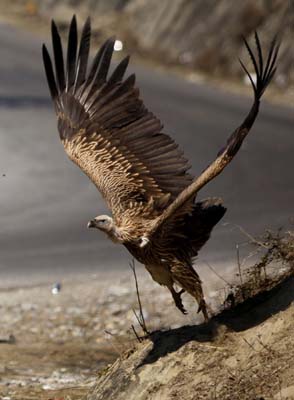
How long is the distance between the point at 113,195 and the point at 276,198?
700 cm

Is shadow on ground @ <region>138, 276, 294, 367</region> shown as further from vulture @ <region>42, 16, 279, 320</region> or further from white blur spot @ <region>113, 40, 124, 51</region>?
white blur spot @ <region>113, 40, 124, 51</region>

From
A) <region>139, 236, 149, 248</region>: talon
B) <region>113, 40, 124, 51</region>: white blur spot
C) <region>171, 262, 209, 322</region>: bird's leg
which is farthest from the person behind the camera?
<region>113, 40, 124, 51</region>: white blur spot

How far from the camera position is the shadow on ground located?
7.64m

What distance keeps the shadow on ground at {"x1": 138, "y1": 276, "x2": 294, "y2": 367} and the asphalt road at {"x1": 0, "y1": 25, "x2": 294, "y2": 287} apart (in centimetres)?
522

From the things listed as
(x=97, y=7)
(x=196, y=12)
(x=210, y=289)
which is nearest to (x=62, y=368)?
(x=210, y=289)

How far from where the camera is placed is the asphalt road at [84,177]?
14.0 m

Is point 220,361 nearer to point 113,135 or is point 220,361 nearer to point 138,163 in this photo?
point 138,163

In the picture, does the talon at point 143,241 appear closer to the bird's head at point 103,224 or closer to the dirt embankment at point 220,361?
the bird's head at point 103,224

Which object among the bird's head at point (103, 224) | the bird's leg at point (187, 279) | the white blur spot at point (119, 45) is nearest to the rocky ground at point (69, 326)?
the bird's leg at point (187, 279)

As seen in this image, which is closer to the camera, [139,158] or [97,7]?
[139,158]

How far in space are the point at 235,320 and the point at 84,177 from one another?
893 centimetres

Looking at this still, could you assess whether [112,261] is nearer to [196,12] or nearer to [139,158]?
[139,158]

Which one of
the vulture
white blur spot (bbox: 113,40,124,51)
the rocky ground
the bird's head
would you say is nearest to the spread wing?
the vulture

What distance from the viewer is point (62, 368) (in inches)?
428
